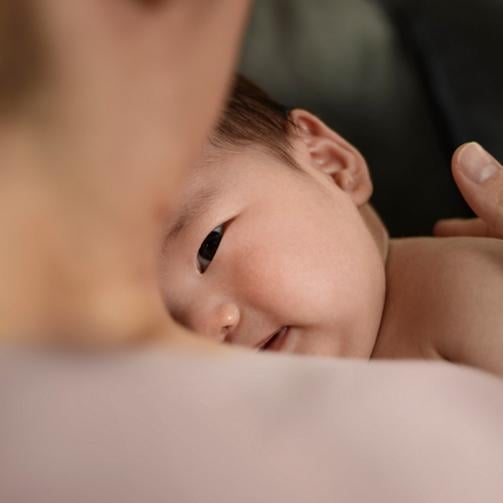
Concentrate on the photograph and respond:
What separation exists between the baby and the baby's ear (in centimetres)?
4

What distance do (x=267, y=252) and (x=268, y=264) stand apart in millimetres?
13

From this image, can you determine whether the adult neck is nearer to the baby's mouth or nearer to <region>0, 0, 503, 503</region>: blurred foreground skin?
<region>0, 0, 503, 503</region>: blurred foreground skin

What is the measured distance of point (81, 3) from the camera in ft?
0.87

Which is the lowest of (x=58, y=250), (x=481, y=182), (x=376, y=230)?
(x=376, y=230)

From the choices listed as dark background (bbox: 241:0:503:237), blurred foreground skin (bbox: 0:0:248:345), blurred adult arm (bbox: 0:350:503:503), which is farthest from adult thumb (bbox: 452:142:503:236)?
blurred foreground skin (bbox: 0:0:248:345)

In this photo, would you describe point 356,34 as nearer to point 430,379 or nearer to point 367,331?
point 367,331

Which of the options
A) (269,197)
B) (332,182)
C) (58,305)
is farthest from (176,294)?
(58,305)

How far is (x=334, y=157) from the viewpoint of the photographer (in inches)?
36.4

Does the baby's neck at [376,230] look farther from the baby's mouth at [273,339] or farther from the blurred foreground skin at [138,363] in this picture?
the blurred foreground skin at [138,363]

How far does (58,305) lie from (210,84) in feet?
0.32

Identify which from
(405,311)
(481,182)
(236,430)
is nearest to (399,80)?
(481,182)

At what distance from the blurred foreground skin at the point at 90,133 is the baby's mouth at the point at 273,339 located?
0.39 metres

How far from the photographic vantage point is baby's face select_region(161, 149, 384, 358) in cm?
67

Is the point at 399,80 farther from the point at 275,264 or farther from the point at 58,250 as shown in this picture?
the point at 58,250
